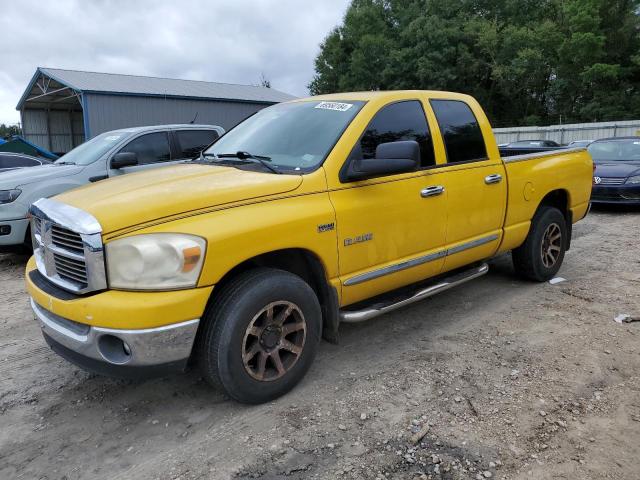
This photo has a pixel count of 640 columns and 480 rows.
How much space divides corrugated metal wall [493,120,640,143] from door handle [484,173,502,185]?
20.2 m

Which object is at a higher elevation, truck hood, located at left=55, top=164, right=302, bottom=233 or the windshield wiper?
the windshield wiper

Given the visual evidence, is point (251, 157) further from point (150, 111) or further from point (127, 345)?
point (150, 111)

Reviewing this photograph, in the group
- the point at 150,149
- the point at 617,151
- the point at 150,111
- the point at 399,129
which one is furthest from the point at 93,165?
the point at 150,111

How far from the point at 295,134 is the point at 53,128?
31824 mm

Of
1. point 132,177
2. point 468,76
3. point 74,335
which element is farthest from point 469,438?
point 468,76

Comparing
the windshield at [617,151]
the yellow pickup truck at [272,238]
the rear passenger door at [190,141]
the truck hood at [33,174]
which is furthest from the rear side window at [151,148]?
the windshield at [617,151]

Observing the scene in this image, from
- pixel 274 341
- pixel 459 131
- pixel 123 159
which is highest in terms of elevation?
pixel 459 131

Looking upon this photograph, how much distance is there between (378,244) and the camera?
362 centimetres

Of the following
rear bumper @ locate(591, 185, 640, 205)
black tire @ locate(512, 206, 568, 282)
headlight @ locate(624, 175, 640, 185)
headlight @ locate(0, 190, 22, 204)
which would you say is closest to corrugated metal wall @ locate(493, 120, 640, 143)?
rear bumper @ locate(591, 185, 640, 205)

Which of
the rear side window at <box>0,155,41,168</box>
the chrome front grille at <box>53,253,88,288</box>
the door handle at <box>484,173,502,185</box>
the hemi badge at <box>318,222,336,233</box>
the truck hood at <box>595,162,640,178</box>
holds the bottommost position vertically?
the chrome front grille at <box>53,253,88,288</box>

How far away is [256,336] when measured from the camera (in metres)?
3.02

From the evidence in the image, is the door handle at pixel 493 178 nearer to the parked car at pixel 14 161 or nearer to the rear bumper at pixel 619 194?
the rear bumper at pixel 619 194

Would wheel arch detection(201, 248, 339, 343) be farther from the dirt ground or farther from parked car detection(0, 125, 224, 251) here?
parked car detection(0, 125, 224, 251)

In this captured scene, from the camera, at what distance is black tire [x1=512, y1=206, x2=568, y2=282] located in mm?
5234
